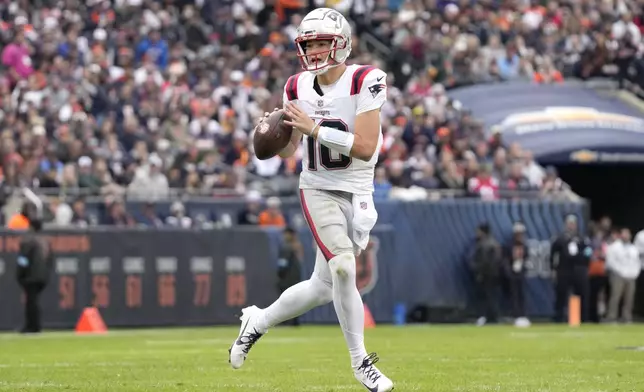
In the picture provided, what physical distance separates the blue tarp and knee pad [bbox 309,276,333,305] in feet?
56.8

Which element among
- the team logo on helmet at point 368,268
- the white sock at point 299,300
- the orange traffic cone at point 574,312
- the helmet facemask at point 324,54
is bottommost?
the orange traffic cone at point 574,312

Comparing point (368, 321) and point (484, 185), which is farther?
point (484, 185)

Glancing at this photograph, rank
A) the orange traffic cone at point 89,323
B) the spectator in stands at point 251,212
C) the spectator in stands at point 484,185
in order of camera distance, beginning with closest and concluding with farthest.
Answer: the orange traffic cone at point 89,323, the spectator in stands at point 251,212, the spectator in stands at point 484,185

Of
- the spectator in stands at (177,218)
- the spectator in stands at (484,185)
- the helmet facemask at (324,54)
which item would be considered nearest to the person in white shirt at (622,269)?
the spectator in stands at (484,185)

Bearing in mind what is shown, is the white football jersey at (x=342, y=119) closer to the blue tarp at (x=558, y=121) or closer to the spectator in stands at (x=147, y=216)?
the spectator in stands at (x=147, y=216)

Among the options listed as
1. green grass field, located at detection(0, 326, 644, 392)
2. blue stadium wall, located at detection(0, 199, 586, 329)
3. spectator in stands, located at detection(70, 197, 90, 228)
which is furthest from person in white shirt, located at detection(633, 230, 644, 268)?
spectator in stands, located at detection(70, 197, 90, 228)

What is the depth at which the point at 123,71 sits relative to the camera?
22.8m

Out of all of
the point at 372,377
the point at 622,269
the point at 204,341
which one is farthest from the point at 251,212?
the point at 372,377

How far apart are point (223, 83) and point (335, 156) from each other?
15353 mm

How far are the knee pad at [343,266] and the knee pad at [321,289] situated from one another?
0.28 meters

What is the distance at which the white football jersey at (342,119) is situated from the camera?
845 cm

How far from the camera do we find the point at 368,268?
21.1 meters

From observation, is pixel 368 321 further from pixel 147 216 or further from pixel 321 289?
pixel 321 289

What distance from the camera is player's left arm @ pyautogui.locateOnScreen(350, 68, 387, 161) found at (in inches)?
325
